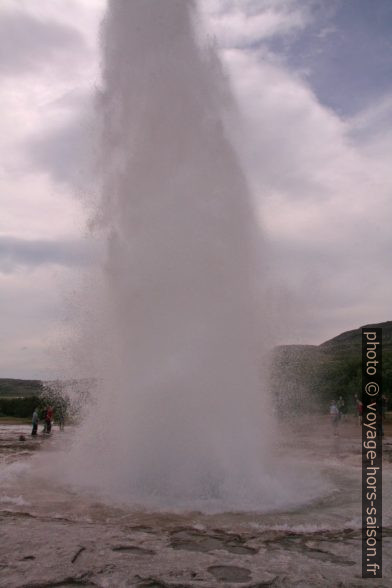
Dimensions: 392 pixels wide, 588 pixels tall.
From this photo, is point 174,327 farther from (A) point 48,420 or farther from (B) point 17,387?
(B) point 17,387

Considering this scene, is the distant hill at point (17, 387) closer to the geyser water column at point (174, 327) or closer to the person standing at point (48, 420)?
the person standing at point (48, 420)

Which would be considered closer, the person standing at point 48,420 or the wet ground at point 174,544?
the wet ground at point 174,544

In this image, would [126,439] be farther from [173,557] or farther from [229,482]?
[173,557]

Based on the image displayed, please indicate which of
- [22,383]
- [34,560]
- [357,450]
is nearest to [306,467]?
[357,450]

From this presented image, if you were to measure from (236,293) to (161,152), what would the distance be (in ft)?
10.2

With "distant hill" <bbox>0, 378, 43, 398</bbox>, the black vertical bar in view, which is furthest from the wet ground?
"distant hill" <bbox>0, 378, 43, 398</bbox>


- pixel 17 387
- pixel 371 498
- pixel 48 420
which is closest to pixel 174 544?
pixel 371 498

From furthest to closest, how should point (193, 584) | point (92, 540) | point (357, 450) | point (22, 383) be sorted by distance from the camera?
point (22, 383), point (357, 450), point (92, 540), point (193, 584)

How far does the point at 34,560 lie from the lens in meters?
4.70

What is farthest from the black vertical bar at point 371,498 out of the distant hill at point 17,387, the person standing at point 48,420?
the distant hill at point 17,387

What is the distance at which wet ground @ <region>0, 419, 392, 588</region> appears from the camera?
432 centimetres

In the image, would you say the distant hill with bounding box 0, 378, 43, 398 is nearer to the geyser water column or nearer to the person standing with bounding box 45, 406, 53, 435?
the person standing with bounding box 45, 406, 53, 435

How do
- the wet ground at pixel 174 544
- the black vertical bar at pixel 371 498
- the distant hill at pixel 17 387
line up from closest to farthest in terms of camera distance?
the wet ground at pixel 174 544, the black vertical bar at pixel 371 498, the distant hill at pixel 17 387

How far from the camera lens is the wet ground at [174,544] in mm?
4316
